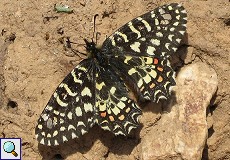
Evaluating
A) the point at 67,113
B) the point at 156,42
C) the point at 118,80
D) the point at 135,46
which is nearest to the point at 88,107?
the point at 67,113

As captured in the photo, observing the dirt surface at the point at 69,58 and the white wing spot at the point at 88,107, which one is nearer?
the white wing spot at the point at 88,107

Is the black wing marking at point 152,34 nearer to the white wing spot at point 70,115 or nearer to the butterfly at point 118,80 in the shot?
the butterfly at point 118,80

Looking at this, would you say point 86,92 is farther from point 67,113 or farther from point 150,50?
point 150,50

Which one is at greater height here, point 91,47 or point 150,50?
point 91,47

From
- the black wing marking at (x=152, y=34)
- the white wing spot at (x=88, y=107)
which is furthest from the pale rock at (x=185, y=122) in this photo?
the white wing spot at (x=88, y=107)

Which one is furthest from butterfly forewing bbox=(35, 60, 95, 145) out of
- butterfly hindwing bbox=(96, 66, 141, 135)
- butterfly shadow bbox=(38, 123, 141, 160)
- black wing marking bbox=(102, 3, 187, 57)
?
black wing marking bbox=(102, 3, 187, 57)

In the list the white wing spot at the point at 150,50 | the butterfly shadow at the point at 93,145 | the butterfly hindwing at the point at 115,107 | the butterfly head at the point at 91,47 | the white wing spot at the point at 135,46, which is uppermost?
the butterfly head at the point at 91,47
